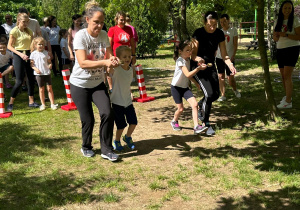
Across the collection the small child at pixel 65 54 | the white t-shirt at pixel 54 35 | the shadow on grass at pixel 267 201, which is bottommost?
the shadow on grass at pixel 267 201

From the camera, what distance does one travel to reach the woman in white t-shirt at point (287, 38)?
25.2 ft

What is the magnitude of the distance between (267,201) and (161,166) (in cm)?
169

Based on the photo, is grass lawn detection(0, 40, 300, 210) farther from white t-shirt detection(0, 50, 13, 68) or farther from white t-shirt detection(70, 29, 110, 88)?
white t-shirt detection(0, 50, 13, 68)

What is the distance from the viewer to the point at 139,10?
22047 millimetres

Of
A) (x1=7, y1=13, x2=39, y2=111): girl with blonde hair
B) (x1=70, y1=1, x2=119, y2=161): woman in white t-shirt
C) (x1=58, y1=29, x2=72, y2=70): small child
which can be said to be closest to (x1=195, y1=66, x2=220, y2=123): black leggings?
(x1=70, y1=1, x2=119, y2=161): woman in white t-shirt

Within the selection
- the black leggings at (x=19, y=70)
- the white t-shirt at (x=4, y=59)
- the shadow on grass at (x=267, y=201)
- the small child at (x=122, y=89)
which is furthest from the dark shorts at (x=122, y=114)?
the white t-shirt at (x=4, y=59)

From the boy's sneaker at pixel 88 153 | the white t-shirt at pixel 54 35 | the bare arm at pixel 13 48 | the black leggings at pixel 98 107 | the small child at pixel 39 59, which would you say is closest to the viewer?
the black leggings at pixel 98 107

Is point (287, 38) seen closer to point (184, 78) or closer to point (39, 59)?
point (184, 78)

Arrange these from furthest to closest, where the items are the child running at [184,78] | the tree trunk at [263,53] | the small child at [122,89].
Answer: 1. the tree trunk at [263,53]
2. the child running at [184,78]
3. the small child at [122,89]

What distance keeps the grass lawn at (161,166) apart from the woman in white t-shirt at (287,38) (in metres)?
1.01

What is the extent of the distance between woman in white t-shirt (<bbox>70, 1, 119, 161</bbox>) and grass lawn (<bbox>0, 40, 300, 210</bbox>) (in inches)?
22.1

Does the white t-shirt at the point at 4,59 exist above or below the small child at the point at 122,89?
above

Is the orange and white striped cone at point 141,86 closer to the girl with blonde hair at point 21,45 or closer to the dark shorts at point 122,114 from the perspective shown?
the girl with blonde hair at point 21,45

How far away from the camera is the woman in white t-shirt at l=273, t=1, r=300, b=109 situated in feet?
25.2
